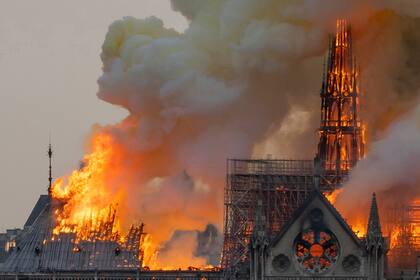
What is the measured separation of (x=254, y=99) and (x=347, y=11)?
11.4 meters

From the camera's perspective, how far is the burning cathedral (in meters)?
172

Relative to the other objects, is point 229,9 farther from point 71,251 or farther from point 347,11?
point 71,251

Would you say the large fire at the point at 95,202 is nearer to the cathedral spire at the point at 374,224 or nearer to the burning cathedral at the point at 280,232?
the burning cathedral at the point at 280,232

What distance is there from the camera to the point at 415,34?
638ft

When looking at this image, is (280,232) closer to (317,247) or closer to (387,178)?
(317,247)

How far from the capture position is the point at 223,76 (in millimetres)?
190125

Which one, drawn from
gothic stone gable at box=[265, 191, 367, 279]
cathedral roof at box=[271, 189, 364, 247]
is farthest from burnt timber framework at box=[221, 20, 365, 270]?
gothic stone gable at box=[265, 191, 367, 279]

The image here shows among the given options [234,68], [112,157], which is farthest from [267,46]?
[112,157]

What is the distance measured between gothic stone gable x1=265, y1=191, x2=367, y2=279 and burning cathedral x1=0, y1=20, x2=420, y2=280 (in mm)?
72

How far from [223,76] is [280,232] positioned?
21545 mm

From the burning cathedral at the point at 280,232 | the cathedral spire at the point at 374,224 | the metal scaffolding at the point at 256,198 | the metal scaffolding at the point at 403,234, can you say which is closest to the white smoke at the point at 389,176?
the metal scaffolding at the point at 403,234

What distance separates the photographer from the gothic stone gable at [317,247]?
17162 cm

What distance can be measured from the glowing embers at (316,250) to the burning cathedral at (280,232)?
0.07m

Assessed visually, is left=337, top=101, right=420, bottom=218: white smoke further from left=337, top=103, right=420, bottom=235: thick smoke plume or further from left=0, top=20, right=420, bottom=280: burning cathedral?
left=0, top=20, right=420, bottom=280: burning cathedral
